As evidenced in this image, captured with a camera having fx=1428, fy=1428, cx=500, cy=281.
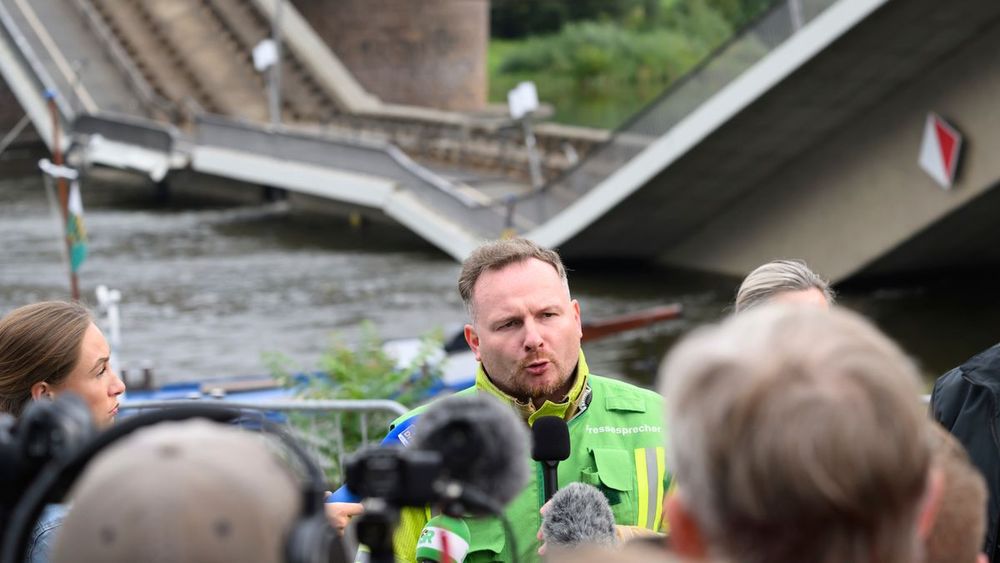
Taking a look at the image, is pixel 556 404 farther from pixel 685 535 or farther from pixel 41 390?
pixel 685 535

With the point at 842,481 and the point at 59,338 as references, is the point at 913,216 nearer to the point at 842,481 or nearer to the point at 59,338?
the point at 59,338

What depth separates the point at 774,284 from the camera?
3.69m

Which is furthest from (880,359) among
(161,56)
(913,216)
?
(161,56)

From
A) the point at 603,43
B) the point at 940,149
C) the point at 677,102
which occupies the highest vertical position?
the point at 603,43

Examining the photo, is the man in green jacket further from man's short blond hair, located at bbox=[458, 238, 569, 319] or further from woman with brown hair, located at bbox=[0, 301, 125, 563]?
woman with brown hair, located at bbox=[0, 301, 125, 563]

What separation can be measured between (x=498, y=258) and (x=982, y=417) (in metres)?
1.29

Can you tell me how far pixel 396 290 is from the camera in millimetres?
20688

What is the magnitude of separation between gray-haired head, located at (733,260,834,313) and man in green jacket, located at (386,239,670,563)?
0.35 m

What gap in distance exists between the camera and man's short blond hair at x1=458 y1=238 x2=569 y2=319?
3.80 metres

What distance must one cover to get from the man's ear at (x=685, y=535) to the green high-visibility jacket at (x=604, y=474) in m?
1.52

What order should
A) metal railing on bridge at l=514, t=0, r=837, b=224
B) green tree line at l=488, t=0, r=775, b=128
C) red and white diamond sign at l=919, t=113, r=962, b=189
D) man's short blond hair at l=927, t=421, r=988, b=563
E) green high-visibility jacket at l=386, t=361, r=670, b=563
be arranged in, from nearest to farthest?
man's short blond hair at l=927, t=421, r=988, b=563, green high-visibility jacket at l=386, t=361, r=670, b=563, metal railing on bridge at l=514, t=0, r=837, b=224, red and white diamond sign at l=919, t=113, r=962, b=189, green tree line at l=488, t=0, r=775, b=128

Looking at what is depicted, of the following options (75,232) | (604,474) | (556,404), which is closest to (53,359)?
(556,404)

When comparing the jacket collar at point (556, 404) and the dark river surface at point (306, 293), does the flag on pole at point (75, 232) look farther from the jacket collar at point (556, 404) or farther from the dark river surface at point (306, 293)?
the jacket collar at point (556, 404)

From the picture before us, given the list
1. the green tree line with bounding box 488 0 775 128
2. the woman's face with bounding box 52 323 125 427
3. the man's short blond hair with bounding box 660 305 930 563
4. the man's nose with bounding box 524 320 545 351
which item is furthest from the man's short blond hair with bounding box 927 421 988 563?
the green tree line with bounding box 488 0 775 128
